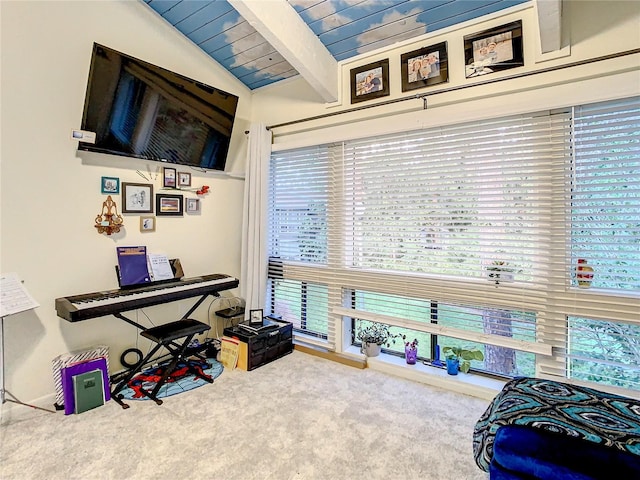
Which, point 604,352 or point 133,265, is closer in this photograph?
point 604,352

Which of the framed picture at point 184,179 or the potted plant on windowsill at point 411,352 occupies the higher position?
the framed picture at point 184,179

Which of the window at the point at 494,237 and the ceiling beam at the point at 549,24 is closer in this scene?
the ceiling beam at the point at 549,24

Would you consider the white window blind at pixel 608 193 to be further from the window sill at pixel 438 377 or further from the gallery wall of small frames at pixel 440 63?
the window sill at pixel 438 377

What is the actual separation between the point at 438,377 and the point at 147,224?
2.73 meters

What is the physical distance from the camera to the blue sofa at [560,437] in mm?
1114

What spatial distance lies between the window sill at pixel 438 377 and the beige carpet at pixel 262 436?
0.08 meters

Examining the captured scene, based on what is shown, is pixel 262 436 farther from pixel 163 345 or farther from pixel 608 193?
pixel 608 193

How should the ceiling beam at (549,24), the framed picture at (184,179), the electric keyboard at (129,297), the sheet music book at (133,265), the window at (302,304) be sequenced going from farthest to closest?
the window at (302,304) < the framed picture at (184,179) < the sheet music book at (133,265) < the electric keyboard at (129,297) < the ceiling beam at (549,24)

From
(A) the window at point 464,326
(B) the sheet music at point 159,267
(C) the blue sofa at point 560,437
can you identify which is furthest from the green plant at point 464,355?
(B) the sheet music at point 159,267

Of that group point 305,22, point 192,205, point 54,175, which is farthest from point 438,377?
point 54,175

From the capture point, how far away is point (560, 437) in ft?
3.97

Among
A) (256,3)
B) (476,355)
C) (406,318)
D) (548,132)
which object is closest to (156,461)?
(406,318)

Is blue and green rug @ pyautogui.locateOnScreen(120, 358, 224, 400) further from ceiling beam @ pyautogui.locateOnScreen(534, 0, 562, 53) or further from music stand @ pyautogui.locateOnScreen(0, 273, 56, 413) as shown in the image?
ceiling beam @ pyautogui.locateOnScreen(534, 0, 562, 53)

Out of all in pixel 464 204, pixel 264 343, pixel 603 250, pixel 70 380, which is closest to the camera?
pixel 603 250
